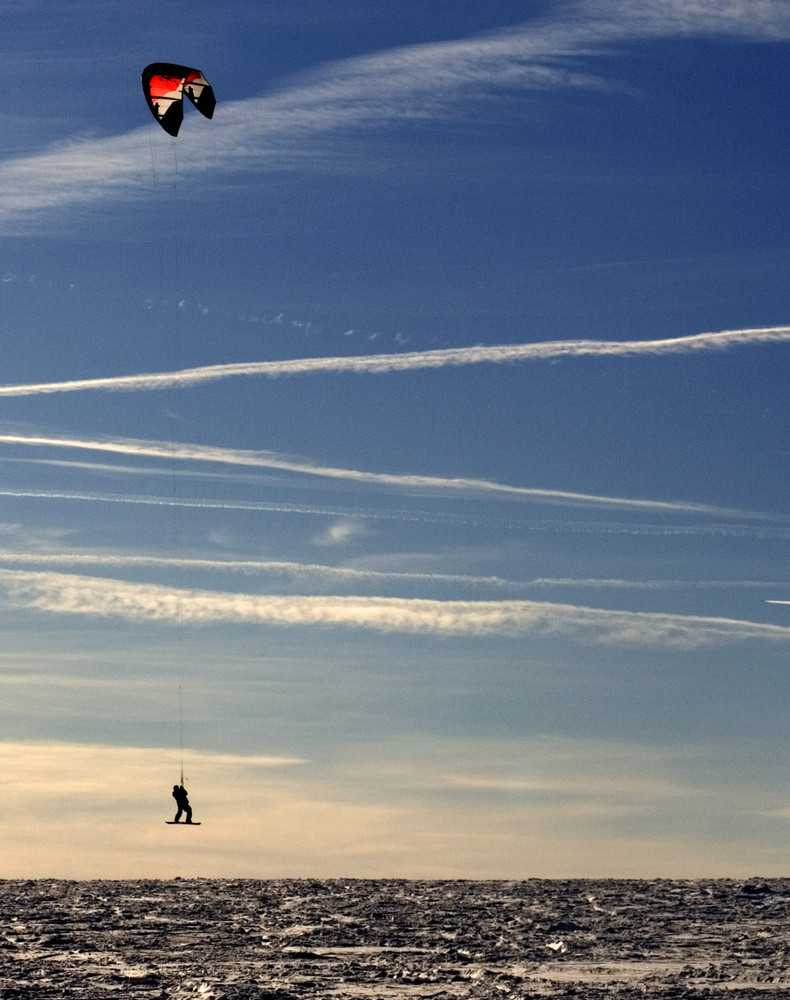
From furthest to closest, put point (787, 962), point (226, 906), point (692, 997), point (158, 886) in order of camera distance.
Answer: point (158, 886) < point (226, 906) < point (787, 962) < point (692, 997)

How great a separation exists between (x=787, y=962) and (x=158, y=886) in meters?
54.8

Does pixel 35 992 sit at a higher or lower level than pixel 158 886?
lower

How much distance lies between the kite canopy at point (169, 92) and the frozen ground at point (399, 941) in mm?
35152

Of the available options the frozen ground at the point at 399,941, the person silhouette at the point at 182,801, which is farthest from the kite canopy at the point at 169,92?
the frozen ground at the point at 399,941

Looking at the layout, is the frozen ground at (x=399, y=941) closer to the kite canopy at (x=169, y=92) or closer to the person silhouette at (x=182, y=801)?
the person silhouette at (x=182, y=801)

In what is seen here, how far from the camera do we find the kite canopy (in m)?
51.5

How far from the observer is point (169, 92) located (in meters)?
52.8

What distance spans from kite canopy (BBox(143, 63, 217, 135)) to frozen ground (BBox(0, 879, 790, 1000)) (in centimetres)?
3515

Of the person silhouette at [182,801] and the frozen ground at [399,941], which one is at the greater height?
the person silhouette at [182,801]

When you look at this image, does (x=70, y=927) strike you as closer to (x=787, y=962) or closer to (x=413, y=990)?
(x=413, y=990)

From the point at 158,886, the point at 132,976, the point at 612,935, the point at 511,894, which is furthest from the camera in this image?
the point at 158,886

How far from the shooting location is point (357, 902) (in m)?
87.2

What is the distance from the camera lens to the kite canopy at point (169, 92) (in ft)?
169

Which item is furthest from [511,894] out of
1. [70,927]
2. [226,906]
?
[70,927]
